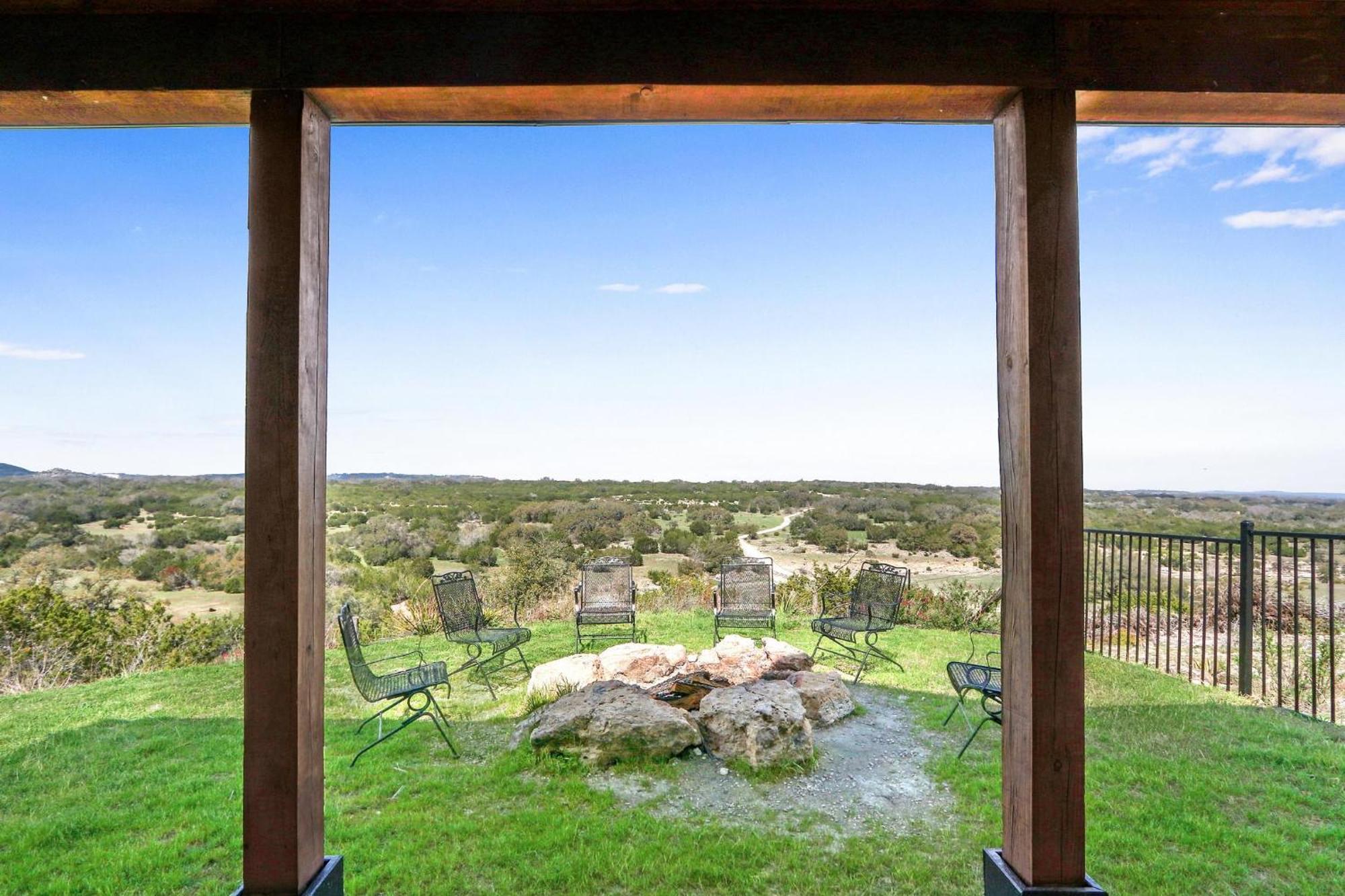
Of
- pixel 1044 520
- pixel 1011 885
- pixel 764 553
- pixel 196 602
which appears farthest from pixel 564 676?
pixel 764 553

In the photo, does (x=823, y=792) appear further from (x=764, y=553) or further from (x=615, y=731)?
(x=764, y=553)

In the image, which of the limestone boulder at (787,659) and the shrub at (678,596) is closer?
the limestone boulder at (787,659)

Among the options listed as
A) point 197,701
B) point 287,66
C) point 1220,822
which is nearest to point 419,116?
point 287,66

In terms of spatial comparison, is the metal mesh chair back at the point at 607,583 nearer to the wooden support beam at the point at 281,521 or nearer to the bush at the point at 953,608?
the bush at the point at 953,608

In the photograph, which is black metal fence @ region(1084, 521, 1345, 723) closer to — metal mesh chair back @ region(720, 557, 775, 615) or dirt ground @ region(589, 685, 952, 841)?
dirt ground @ region(589, 685, 952, 841)

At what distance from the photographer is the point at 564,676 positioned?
405 cm

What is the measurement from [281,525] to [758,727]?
2.46 meters

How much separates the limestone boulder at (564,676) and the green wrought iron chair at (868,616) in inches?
68.4

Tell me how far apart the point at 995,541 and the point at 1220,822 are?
225 inches

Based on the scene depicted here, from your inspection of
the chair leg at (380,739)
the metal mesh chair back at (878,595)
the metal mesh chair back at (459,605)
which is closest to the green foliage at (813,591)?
the metal mesh chair back at (878,595)

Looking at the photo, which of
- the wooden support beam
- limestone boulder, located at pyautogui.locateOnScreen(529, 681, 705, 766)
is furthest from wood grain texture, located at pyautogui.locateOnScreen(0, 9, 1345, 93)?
limestone boulder, located at pyautogui.locateOnScreen(529, 681, 705, 766)

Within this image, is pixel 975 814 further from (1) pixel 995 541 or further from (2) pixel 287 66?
(1) pixel 995 541

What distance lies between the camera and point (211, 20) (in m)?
1.47

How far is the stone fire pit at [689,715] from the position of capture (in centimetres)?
298
